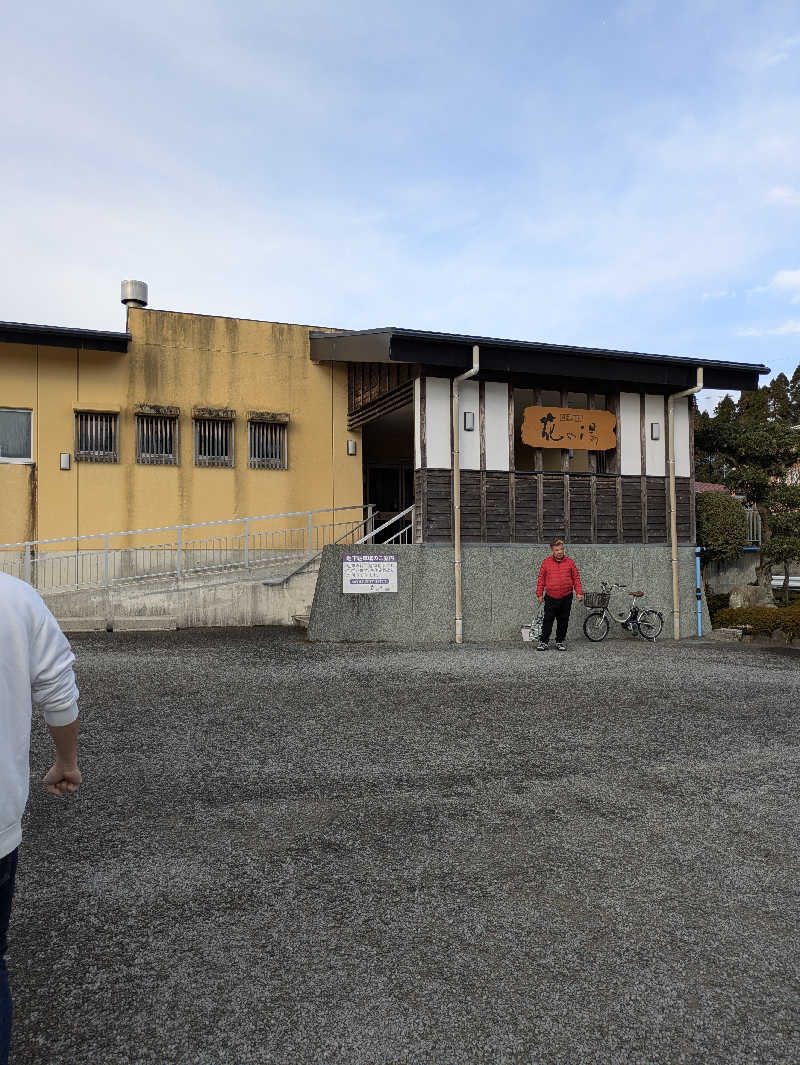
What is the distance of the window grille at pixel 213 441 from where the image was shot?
52.5 ft

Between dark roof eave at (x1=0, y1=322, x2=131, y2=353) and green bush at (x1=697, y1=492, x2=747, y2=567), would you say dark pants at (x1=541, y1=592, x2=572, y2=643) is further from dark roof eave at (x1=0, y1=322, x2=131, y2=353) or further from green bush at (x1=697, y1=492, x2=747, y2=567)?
dark roof eave at (x1=0, y1=322, x2=131, y2=353)

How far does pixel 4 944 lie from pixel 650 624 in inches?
516

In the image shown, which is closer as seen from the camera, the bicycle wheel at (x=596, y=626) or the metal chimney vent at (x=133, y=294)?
the bicycle wheel at (x=596, y=626)

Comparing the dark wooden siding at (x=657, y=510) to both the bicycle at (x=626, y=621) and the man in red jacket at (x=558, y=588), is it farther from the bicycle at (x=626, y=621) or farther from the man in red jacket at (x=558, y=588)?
the man in red jacket at (x=558, y=588)

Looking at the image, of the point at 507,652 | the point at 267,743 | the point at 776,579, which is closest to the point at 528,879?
the point at 267,743

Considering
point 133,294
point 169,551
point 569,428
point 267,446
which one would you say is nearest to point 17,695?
point 569,428

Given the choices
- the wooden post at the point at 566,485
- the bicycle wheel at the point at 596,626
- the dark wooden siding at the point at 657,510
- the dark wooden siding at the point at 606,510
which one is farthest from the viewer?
the dark wooden siding at the point at 657,510

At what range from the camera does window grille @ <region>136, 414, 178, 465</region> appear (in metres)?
15.6

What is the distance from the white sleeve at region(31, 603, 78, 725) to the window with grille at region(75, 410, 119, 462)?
13.9m

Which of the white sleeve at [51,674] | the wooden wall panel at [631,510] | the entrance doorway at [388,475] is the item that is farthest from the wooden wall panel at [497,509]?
the white sleeve at [51,674]

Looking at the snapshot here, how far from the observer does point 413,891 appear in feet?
12.0

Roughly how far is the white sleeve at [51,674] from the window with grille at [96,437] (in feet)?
45.7

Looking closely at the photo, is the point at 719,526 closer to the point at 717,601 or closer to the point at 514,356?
the point at 717,601

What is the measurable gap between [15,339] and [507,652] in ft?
35.5
